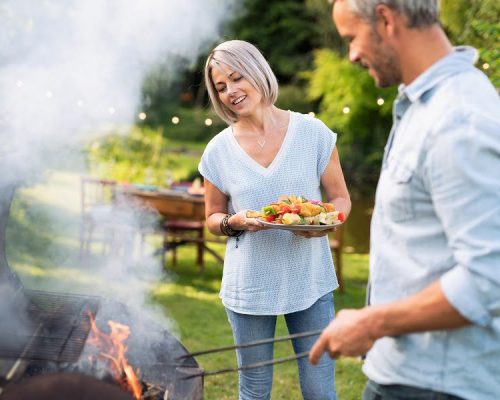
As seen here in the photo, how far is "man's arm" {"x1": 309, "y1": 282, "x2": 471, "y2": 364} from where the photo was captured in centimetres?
129

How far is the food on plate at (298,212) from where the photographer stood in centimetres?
237

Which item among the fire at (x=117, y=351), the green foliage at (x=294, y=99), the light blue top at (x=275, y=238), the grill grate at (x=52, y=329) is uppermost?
the light blue top at (x=275, y=238)

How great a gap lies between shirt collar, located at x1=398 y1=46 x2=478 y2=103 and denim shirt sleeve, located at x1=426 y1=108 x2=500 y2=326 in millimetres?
127

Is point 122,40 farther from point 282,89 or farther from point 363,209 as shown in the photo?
point 282,89

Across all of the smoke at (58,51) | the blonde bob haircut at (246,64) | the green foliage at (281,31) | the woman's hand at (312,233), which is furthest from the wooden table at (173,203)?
the green foliage at (281,31)

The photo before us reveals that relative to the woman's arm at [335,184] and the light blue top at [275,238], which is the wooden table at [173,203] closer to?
the woman's arm at [335,184]

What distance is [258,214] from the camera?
7.85 feet

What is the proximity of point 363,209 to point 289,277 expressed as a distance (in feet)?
33.3

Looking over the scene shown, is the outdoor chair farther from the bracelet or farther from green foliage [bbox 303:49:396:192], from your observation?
green foliage [bbox 303:49:396:192]

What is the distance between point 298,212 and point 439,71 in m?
1.15

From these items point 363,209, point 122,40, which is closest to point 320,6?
point 363,209

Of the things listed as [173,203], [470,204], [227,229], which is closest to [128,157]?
[173,203]

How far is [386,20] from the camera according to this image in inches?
53.3

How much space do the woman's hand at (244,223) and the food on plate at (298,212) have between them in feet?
0.08
